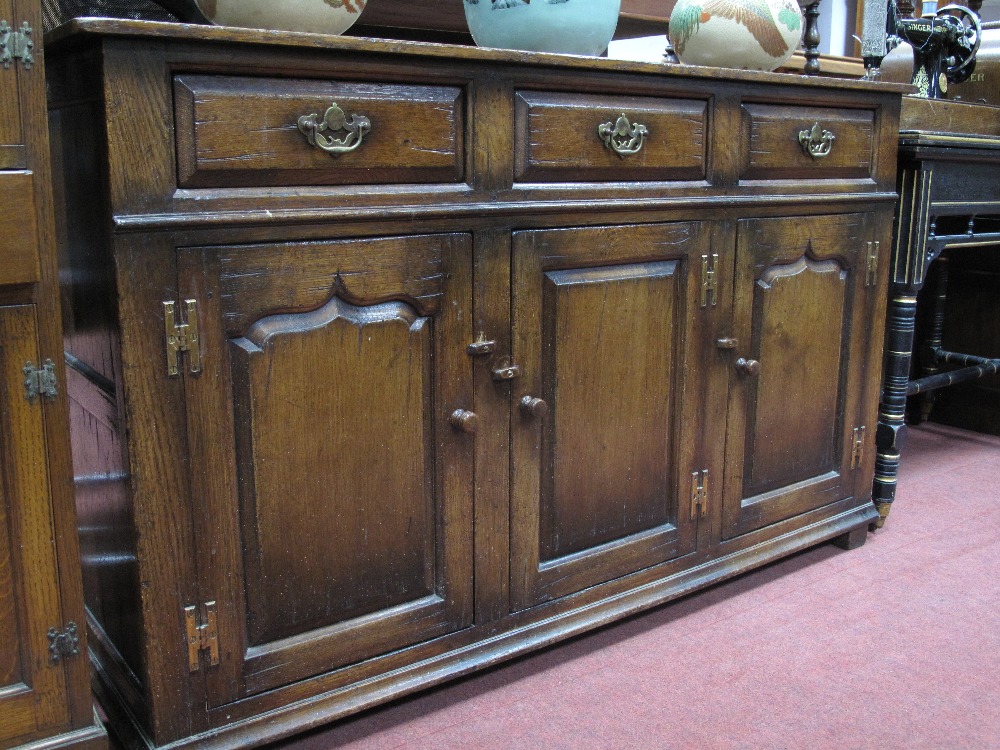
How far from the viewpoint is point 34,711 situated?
4.01 feet

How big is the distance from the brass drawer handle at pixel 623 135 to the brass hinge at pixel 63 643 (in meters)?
1.07

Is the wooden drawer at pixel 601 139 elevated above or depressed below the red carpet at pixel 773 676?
above

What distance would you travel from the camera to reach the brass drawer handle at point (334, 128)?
1253 millimetres

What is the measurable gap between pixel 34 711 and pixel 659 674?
990 mm

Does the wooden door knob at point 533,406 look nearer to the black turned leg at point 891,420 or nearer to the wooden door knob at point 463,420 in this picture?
the wooden door knob at point 463,420

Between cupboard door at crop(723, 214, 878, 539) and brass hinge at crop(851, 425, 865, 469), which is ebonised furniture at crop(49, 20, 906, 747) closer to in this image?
cupboard door at crop(723, 214, 878, 539)

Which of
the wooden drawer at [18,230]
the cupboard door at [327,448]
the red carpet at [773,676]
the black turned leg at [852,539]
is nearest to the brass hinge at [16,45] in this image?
the wooden drawer at [18,230]

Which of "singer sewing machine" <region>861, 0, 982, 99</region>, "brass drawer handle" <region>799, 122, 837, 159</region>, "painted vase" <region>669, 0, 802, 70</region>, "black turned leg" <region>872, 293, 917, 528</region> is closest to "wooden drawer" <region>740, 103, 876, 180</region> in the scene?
"brass drawer handle" <region>799, 122, 837, 159</region>

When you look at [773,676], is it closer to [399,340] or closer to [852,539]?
[852,539]

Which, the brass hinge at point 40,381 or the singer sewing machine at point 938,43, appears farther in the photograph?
the singer sewing machine at point 938,43

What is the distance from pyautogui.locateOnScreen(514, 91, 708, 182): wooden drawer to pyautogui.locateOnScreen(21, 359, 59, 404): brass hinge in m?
0.72

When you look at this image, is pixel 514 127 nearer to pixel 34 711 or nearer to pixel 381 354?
pixel 381 354

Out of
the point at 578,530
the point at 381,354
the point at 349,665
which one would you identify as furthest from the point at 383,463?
the point at 578,530

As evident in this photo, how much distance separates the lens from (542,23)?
156 centimetres
